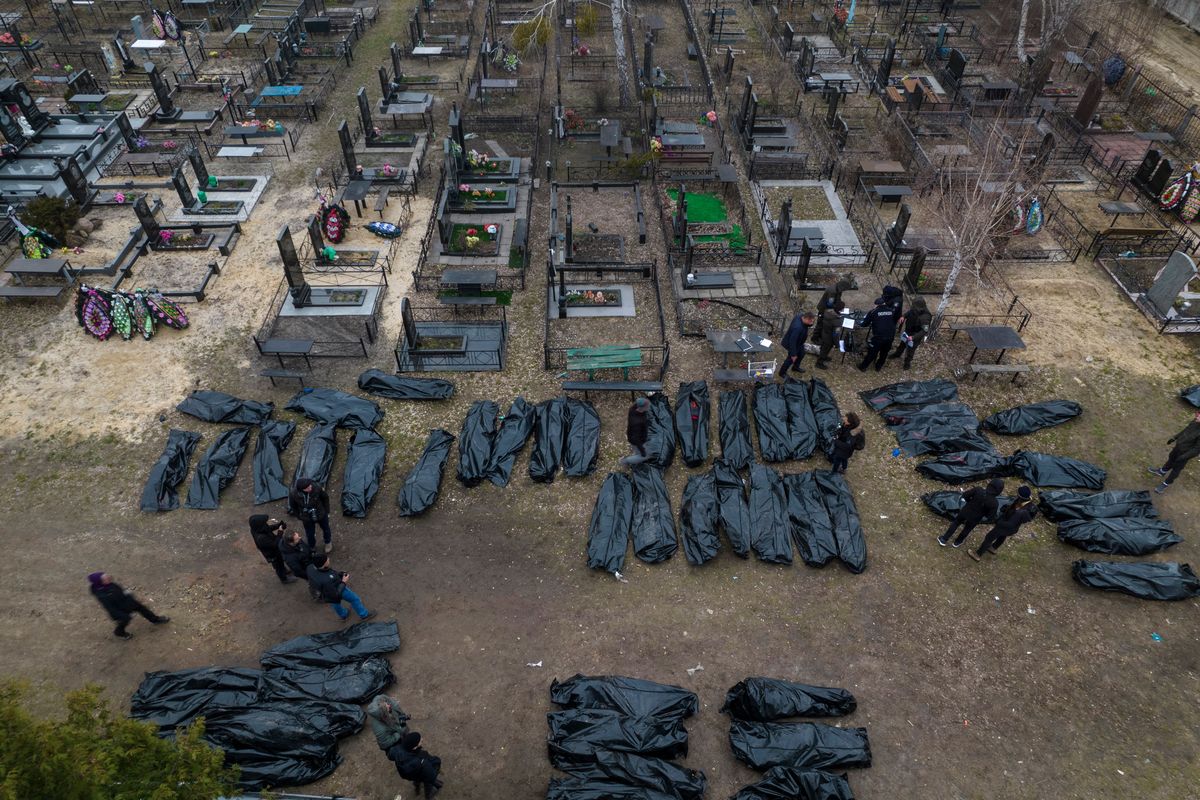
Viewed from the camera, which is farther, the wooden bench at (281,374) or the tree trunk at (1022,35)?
the tree trunk at (1022,35)

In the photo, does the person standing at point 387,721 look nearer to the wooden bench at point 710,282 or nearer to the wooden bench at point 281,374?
the wooden bench at point 281,374

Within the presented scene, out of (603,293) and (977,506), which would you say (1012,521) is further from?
(603,293)

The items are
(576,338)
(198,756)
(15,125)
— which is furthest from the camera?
(15,125)

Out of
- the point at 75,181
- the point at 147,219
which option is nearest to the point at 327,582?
the point at 147,219

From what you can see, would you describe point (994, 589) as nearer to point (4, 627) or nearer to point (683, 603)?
point (683, 603)

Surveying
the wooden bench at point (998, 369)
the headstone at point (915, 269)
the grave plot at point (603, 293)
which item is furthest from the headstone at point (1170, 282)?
the grave plot at point (603, 293)

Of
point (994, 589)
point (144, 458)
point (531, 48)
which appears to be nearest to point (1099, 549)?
point (994, 589)

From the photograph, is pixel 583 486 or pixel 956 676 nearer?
pixel 956 676
